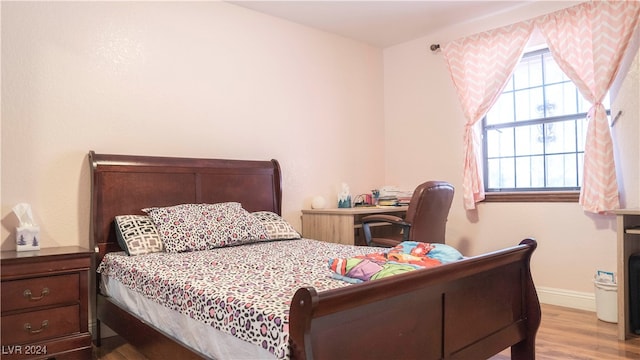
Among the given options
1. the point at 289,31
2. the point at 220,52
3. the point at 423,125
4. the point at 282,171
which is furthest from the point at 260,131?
the point at 423,125

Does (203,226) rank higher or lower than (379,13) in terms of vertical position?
lower

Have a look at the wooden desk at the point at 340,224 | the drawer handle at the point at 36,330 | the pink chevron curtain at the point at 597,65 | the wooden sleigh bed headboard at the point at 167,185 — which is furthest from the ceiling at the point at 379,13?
the drawer handle at the point at 36,330

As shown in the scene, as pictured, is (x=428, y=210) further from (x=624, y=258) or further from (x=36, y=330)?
(x=36, y=330)

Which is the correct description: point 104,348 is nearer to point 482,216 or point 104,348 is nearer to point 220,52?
point 220,52

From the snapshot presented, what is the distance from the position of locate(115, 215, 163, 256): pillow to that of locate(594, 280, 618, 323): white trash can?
10.2 feet

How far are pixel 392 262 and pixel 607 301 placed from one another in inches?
85.5

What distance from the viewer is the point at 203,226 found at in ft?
→ 9.45

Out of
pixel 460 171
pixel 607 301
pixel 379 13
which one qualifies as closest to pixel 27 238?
pixel 379 13

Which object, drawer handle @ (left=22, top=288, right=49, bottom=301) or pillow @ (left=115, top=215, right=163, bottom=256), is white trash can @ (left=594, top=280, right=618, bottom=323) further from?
drawer handle @ (left=22, top=288, right=49, bottom=301)

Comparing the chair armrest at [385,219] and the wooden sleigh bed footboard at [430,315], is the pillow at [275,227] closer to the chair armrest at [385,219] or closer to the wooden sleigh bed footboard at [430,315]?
the chair armrest at [385,219]

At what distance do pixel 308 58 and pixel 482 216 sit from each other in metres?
2.26

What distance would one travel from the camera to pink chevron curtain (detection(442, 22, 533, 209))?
12.6ft

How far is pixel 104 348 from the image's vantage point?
2783 millimetres

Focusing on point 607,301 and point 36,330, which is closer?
point 36,330
